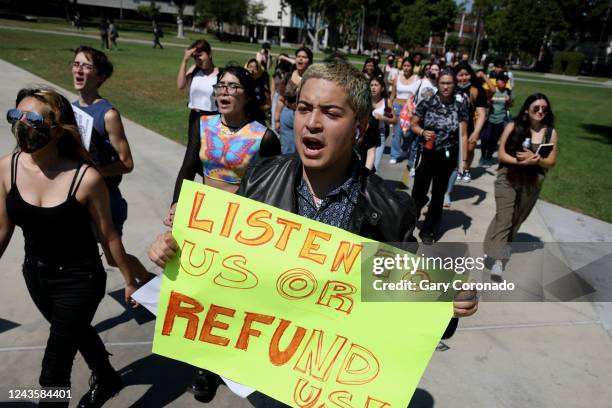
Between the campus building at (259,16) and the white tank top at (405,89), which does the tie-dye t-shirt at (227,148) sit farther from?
the campus building at (259,16)

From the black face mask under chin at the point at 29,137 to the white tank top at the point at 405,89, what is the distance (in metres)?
7.74

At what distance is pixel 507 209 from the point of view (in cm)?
490

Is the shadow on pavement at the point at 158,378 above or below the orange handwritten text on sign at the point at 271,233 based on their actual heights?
below

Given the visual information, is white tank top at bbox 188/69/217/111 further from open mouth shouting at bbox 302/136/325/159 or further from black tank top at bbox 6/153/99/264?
open mouth shouting at bbox 302/136/325/159

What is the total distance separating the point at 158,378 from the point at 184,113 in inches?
414

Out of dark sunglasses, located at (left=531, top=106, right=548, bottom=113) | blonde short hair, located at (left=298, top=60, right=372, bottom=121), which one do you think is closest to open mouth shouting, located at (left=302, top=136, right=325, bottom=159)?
blonde short hair, located at (left=298, top=60, right=372, bottom=121)

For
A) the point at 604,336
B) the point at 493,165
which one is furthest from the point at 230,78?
the point at 493,165

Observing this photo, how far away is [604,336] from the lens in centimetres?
405

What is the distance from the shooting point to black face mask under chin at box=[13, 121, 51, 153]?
7.43 feet

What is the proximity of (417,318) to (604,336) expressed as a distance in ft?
10.2

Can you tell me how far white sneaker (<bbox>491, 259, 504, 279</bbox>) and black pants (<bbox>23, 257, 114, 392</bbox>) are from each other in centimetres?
399

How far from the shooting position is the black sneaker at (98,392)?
2.84 m

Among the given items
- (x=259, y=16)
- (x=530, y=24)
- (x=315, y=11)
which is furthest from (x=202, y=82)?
(x=259, y=16)

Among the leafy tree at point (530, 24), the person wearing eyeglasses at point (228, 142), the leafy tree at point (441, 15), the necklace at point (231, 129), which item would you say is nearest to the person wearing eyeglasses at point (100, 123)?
the person wearing eyeglasses at point (228, 142)
